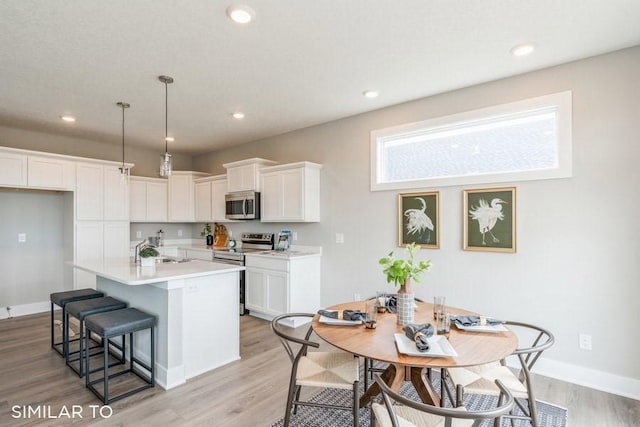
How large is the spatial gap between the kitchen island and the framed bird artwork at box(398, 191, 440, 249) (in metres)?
1.87

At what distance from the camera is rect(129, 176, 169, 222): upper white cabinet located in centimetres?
553

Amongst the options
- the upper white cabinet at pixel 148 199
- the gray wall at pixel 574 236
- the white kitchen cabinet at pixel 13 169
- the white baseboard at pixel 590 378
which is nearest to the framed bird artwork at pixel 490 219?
the gray wall at pixel 574 236

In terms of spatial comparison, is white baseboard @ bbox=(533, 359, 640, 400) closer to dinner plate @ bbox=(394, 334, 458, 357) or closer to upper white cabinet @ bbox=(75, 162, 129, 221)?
dinner plate @ bbox=(394, 334, 458, 357)

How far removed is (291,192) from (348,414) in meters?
2.81

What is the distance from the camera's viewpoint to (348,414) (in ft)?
7.56

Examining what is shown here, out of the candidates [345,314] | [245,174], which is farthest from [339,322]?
[245,174]

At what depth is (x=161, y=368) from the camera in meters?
2.68

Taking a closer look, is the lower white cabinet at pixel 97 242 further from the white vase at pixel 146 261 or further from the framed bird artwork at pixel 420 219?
the framed bird artwork at pixel 420 219

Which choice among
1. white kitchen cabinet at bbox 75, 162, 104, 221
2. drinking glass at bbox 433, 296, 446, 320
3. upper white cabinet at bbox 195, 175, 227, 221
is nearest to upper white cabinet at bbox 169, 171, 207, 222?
upper white cabinet at bbox 195, 175, 227, 221

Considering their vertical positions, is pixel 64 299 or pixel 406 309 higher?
pixel 406 309

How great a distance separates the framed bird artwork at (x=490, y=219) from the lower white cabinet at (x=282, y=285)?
196cm

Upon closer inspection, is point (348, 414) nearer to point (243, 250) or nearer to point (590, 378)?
point (590, 378)

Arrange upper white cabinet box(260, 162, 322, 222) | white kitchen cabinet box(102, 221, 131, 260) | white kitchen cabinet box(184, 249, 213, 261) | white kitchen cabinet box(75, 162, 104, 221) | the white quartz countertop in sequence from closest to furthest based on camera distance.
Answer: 1. the white quartz countertop
2. upper white cabinet box(260, 162, 322, 222)
3. white kitchen cabinet box(75, 162, 104, 221)
4. white kitchen cabinet box(102, 221, 131, 260)
5. white kitchen cabinet box(184, 249, 213, 261)

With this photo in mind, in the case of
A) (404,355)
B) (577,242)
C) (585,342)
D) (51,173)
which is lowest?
(585,342)
